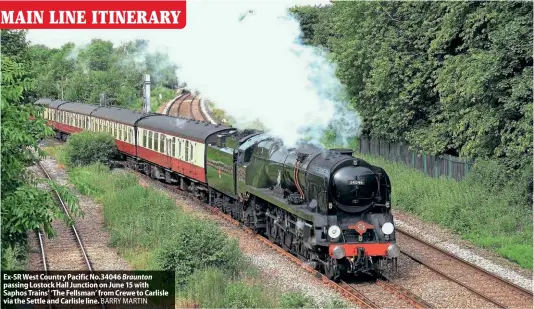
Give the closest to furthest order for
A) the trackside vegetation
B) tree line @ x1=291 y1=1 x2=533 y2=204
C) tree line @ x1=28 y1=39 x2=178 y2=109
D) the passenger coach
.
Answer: the trackside vegetation < tree line @ x1=291 y1=1 x2=533 y2=204 < the passenger coach < tree line @ x1=28 y1=39 x2=178 y2=109

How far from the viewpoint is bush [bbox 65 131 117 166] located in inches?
1267

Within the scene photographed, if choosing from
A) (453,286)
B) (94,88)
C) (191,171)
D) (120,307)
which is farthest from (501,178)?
(94,88)

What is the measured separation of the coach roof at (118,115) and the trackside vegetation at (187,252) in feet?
37.8

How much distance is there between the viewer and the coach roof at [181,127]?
935 inches

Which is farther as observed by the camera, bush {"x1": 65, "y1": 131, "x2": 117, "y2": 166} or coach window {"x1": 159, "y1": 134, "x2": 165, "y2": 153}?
bush {"x1": 65, "y1": 131, "x2": 117, "y2": 166}

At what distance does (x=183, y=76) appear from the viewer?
24609 millimetres

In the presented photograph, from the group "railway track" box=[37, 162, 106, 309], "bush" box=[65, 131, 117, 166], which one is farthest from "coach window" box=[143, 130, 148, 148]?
"railway track" box=[37, 162, 106, 309]

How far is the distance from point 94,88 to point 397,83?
35.7m

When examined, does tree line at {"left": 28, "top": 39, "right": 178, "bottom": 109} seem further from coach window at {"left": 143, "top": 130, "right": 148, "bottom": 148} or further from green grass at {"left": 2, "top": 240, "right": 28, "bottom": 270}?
green grass at {"left": 2, "top": 240, "right": 28, "bottom": 270}

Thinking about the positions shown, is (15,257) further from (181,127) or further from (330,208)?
(181,127)

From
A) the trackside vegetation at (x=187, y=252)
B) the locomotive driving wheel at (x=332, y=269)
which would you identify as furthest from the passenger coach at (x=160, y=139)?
the locomotive driving wheel at (x=332, y=269)

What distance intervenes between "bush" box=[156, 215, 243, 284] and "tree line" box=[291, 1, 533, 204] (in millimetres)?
9557

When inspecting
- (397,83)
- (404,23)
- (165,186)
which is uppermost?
(404,23)

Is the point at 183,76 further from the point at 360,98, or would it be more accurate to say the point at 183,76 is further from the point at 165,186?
the point at 360,98
